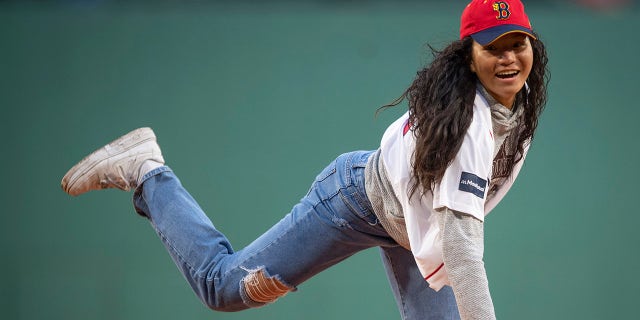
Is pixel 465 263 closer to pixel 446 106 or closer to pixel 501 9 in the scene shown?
pixel 446 106

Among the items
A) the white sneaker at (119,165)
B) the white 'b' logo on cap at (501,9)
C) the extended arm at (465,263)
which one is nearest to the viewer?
the extended arm at (465,263)

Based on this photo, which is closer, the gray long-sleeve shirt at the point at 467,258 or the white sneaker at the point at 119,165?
the gray long-sleeve shirt at the point at 467,258

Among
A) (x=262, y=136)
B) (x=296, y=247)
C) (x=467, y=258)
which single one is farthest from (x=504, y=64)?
(x=262, y=136)

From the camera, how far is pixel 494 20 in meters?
1.76

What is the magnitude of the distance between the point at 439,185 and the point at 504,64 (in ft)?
0.96

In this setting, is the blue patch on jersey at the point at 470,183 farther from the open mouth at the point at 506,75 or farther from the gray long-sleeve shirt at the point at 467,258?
the open mouth at the point at 506,75

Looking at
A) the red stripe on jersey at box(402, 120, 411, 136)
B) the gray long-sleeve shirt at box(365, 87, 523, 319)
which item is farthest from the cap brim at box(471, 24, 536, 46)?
the red stripe on jersey at box(402, 120, 411, 136)

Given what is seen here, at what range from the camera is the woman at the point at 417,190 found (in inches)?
66.1

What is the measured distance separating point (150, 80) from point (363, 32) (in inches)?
38.2

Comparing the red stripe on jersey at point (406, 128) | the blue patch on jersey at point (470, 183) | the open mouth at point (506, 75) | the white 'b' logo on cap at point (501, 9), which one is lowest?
the blue patch on jersey at point (470, 183)

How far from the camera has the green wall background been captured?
149 inches

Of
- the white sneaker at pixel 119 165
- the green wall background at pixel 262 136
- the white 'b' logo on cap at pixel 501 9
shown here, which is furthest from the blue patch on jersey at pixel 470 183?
the green wall background at pixel 262 136

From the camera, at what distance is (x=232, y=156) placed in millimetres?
3830

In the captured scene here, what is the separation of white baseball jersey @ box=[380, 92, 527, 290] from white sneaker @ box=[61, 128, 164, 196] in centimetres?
75
